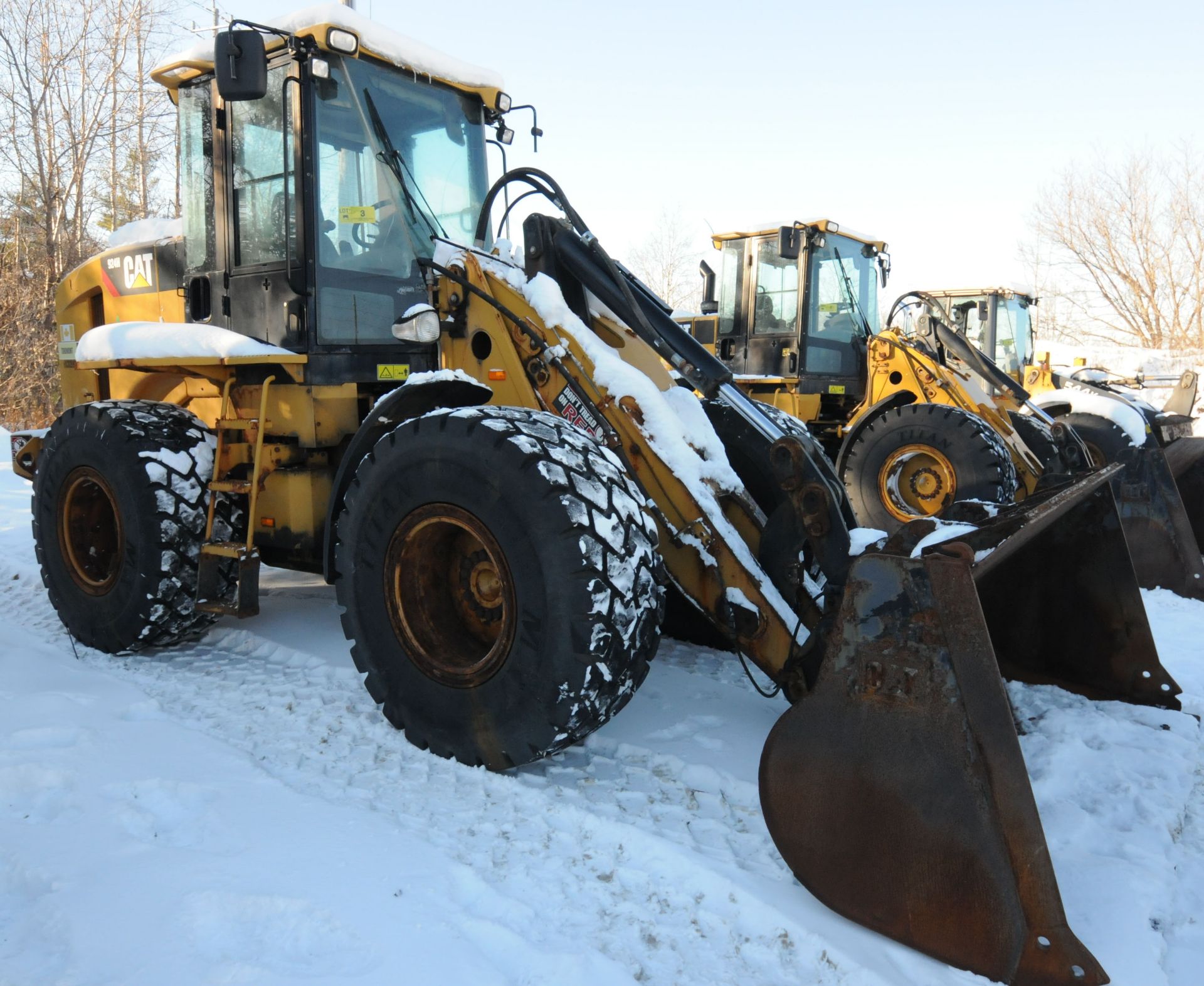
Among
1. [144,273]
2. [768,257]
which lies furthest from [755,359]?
[144,273]

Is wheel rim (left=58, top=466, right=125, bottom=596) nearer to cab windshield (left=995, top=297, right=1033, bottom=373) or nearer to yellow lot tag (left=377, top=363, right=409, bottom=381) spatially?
yellow lot tag (left=377, top=363, right=409, bottom=381)

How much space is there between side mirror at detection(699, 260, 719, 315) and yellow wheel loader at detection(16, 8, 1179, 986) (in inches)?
189

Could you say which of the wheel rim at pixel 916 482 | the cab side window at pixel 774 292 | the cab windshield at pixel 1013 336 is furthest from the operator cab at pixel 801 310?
the cab windshield at pixel 1013 336

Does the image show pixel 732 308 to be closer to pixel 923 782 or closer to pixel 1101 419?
pixel 1101 419

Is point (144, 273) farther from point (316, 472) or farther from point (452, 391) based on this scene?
point (452, 391)

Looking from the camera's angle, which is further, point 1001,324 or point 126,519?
point 1001,324

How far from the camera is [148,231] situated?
18.9ft

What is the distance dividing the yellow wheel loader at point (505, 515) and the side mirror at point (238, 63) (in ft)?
0.04

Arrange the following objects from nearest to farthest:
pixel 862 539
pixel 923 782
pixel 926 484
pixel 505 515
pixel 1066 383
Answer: pixel 923 782 < pixel 505 515 < pixel 862 539 < pixel 926 484 < pixel 1066 383

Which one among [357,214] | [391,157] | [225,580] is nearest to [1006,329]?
[391,157]

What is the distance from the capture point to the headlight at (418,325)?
364cm

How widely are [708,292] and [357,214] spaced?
19.1 feet

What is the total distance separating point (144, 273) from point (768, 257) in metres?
6.36

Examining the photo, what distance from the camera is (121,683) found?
3.91 meters
